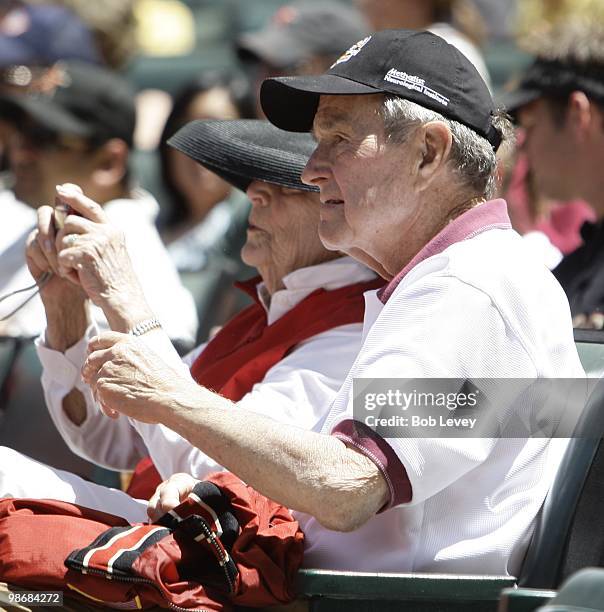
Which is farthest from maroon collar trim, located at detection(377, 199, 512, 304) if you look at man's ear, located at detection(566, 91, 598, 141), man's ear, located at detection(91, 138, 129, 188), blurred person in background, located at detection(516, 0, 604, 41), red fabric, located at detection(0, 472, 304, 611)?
blurred person in background, located at detection(516, 0, 604, 41)

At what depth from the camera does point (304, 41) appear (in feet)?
16.1

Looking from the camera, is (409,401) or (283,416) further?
(283,416)

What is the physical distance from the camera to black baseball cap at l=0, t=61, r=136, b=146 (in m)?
3.86

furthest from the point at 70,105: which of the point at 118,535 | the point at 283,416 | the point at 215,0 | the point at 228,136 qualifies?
the point at 215,0

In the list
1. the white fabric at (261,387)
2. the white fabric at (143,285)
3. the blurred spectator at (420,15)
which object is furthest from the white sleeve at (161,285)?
the blurred spectator at (420,15)

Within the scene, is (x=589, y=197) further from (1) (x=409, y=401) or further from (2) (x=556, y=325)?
(1) (x=409, y=401)

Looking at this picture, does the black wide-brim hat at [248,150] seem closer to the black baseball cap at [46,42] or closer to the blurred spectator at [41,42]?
the blurred spectator at [41,42]

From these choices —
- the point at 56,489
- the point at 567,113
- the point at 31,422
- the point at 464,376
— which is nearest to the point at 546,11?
the point at 567,113

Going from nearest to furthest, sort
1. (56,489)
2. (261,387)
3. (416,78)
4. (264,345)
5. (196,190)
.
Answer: (416,78) → (56,489) → (261,387) → (264,345) → (196,190)

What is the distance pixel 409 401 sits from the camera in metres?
1.79

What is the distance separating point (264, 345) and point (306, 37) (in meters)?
2.61

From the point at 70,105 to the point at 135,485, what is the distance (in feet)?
5.66

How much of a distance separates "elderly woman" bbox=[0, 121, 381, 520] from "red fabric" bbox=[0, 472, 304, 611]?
0.69 ft

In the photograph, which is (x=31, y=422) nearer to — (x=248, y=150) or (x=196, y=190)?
(x=248, y=150)
